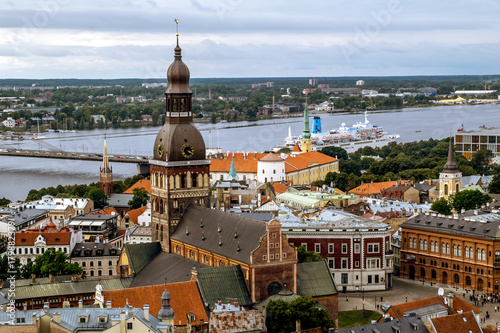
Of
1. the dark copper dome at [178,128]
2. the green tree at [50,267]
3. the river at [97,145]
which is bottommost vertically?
the river at [97,145]

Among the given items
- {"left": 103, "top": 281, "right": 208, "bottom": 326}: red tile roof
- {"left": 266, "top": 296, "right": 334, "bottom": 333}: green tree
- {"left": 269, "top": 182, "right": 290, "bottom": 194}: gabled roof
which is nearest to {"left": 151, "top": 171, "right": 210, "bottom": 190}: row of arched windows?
{"left": 103, "top": 281, "right": 208, "bottom": 326}: red tile roof

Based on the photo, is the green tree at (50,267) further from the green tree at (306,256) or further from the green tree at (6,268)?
the green tree at (306,256)

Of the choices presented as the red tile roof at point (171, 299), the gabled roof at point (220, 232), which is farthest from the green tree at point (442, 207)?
the red tile roof at point (171, 299)

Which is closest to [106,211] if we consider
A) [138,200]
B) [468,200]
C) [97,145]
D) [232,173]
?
[138,200]

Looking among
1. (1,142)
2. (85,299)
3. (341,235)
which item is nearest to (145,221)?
(341,235)

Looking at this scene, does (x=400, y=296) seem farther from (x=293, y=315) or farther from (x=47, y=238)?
(x=47, y=238)

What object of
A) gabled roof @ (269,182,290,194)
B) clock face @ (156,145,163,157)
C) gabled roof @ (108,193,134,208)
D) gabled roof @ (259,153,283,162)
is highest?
clock face @ (156,145,163,157)

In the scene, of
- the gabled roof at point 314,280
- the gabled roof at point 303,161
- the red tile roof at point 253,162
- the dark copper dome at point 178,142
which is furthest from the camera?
the gabled roof at point 303,161

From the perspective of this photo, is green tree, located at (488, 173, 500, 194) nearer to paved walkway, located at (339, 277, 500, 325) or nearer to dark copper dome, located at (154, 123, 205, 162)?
paved walkway, located at (339, 277, 500, 325)
